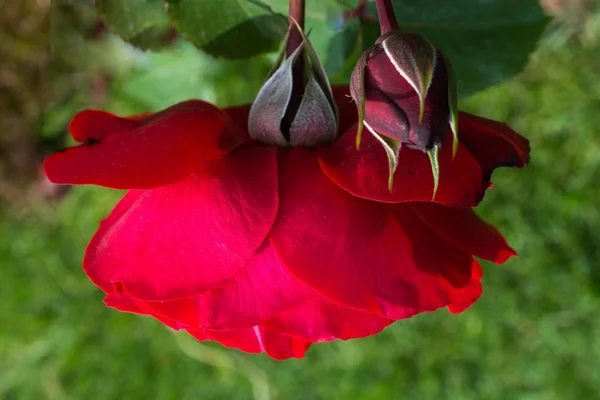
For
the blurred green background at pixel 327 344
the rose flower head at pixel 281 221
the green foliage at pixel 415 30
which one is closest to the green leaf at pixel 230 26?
the green foliage at pixel 415 30

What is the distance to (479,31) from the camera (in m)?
0.44

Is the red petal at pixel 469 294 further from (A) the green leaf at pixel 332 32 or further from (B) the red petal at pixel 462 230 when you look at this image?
(A) the green leaf at pixel 332 32

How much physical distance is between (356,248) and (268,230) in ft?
0.13

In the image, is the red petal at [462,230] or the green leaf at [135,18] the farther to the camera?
the green leaf at [135,18]

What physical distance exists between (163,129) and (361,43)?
184mm

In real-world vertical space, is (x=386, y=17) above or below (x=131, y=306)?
above

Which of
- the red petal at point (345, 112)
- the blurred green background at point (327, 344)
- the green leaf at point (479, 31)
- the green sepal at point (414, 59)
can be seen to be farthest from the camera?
the blurred green background at point (327, 344)

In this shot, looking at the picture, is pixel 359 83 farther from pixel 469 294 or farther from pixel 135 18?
pixel 135 18

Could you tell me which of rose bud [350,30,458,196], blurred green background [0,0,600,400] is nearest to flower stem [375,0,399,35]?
rose bud [350,30,458,196]

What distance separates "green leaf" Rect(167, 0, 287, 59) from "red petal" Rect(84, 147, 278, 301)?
13 cm

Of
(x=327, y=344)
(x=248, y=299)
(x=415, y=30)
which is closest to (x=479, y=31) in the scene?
(x=415, y=30)

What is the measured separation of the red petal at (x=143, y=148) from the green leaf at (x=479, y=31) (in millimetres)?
198

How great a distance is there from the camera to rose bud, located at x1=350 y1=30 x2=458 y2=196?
0.69 feet

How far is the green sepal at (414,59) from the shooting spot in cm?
21
